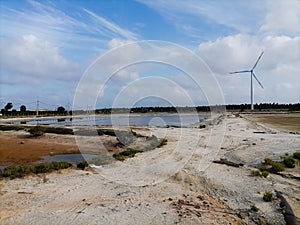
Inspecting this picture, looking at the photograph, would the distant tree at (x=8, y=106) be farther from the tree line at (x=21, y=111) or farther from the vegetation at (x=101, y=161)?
the vegetation at (x=101, y=161)

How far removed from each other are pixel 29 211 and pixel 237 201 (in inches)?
284

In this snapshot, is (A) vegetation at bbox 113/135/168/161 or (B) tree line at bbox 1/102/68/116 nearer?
(A) vegetation at bbox 113/135/168/161

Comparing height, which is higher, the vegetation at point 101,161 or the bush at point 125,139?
the bush at point 125,139

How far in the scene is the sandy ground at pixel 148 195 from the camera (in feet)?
30.7

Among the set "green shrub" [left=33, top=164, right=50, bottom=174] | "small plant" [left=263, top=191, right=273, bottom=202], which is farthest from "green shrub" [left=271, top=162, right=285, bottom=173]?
"green shrub" [left=33, top=164, right=50, bottom=174]

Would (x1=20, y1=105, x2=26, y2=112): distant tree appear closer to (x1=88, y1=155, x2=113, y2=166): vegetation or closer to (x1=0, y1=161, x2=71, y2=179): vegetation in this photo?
(x1=88, y1=155, x2=113, y2=166): vegetation

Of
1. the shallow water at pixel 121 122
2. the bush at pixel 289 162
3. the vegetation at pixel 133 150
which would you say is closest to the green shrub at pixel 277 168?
the bush at pixel 289 162

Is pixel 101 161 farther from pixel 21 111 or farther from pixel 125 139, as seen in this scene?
pixel 21 111

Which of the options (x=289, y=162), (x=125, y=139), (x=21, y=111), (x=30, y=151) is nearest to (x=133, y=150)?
(x=125, y=139)

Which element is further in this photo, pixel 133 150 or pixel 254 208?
pixel 133 150

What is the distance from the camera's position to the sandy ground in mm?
9367

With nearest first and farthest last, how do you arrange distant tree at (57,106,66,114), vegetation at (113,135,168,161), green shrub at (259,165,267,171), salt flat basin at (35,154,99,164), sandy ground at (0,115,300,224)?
1. sandy ground at (0,115,300,224)
2. green shrub at (259,165,267,171)
3. vegetation at (113,135,168,161)
4. salt flat basin at (35,154,99,164)
5. distant tree at (57,106,66,114)

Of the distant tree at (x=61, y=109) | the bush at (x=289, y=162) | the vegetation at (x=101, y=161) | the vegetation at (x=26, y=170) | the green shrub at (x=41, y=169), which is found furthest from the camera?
the distant tree at (x=61, y=109)

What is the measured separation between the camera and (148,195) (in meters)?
11.5
